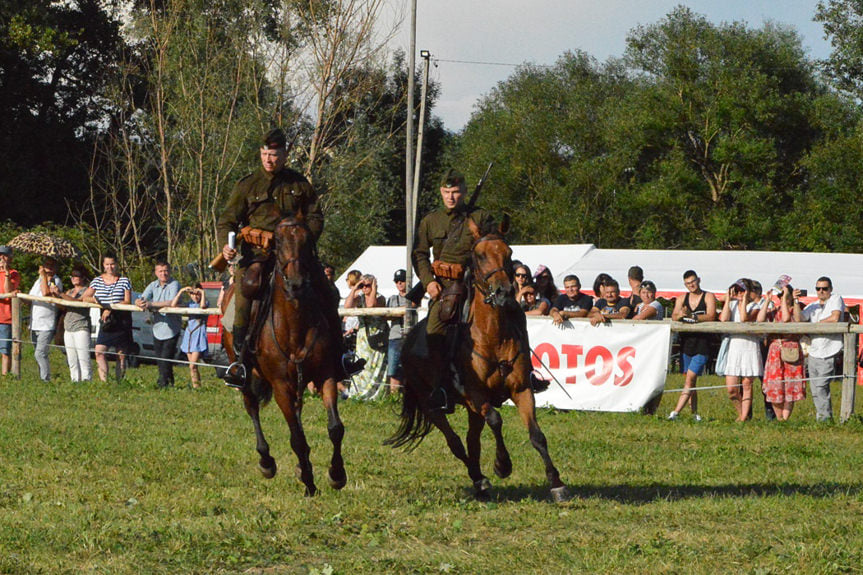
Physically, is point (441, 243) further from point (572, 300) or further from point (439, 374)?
point (572, 300)

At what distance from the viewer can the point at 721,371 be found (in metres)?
15.1

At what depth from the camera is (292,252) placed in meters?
8.46

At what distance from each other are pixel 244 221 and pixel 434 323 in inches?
70.7

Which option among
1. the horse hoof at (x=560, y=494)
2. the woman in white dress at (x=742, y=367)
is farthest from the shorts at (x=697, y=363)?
the horse hoof at (x=560, y=494)

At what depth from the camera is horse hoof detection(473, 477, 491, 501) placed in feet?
29.4

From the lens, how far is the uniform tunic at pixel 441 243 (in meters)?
9.31

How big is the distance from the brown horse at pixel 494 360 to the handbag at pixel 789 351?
673 centimetres

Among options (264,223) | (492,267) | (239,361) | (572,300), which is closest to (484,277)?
(492,267)

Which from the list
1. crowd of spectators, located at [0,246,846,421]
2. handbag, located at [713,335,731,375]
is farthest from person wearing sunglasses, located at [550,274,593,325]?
handbag, located at [713,335,731,375]

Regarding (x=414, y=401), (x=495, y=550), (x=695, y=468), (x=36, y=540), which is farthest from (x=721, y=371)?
(x=36, y=540)

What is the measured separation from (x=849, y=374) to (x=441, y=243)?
7.20 metres

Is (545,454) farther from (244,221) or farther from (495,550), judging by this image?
(244,221)

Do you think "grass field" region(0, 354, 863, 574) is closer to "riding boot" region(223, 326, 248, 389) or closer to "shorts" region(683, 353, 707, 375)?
"riding boot" region(223, 326, 248, 389)

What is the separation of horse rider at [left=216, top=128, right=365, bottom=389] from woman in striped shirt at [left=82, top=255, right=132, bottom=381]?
9.40 meters
